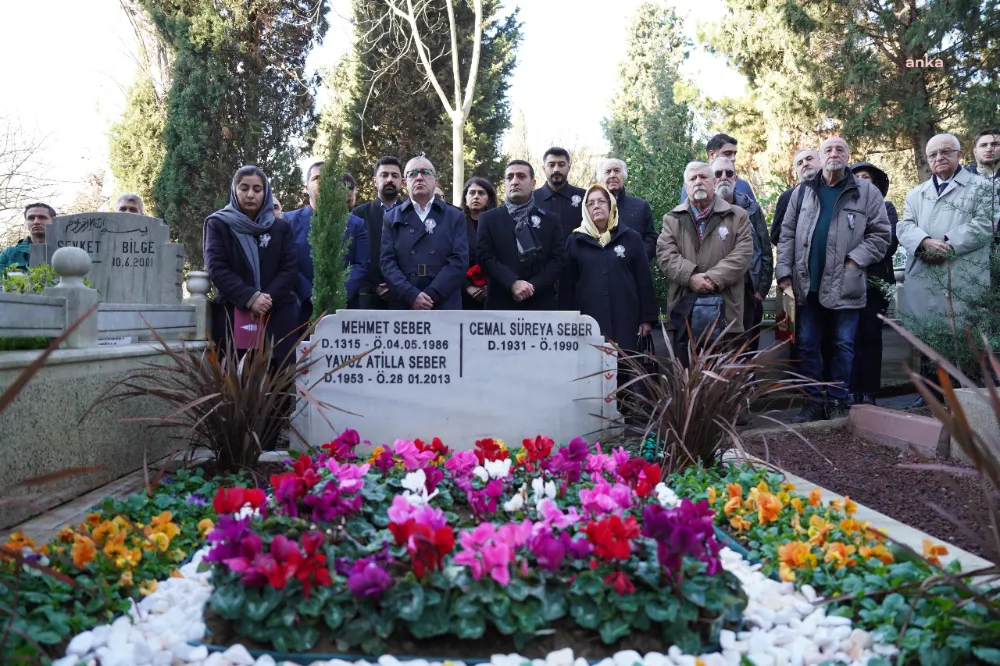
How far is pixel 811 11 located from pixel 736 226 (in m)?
12.1

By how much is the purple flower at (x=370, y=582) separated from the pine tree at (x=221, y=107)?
14.0m

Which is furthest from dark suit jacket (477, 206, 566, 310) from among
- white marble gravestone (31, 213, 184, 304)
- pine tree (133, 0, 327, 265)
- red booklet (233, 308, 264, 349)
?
pine tree (133, 0, 327, 265)

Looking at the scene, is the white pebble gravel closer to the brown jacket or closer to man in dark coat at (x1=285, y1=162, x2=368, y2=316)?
the brown jacket

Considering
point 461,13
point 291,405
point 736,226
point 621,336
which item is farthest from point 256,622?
point 461,13

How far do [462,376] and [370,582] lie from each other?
2.54 meters

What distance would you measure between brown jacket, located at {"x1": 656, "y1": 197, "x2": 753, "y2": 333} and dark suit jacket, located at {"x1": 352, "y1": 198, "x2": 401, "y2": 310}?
1904 millimetres

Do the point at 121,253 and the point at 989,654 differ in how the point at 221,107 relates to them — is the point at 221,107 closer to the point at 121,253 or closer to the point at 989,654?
the point at 121,253

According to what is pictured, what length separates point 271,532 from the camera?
8.45 ft

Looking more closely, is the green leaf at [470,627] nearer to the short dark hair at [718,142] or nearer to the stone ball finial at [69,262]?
the stone ball finial at [69,262]

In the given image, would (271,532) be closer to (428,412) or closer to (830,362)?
(428,412)

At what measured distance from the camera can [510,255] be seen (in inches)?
212

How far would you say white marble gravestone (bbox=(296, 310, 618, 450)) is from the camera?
15.1 feet

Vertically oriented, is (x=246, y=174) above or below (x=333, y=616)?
above

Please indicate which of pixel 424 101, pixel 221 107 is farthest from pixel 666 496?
pixel 424 101
